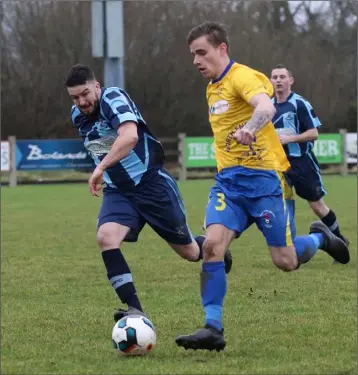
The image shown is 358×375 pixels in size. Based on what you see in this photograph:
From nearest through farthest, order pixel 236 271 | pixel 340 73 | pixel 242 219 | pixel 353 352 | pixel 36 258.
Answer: pixel 353 352 → pixel 242 219 → pixel 236 271 → pixel 36 258 → pixel 340 73

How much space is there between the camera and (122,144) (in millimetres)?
5707

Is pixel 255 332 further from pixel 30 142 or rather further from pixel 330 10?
pixel 330 10

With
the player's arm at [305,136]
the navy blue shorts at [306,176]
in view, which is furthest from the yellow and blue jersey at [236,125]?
the navy blue shorts at [306,176]

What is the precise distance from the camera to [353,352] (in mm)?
5094

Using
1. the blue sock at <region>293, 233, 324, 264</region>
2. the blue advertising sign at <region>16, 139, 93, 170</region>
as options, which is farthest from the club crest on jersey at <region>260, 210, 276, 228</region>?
the blue advertising sign at <region>16, 139, 93, 170</region>

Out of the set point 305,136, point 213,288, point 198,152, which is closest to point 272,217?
point 213,288

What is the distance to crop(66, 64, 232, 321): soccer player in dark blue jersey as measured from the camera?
5.81 metres

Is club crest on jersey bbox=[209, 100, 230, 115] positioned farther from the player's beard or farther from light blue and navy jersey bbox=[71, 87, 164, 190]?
the player's beard

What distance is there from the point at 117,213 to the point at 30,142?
24472 mm

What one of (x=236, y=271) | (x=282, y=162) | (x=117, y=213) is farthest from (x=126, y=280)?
(x=236, y=271)

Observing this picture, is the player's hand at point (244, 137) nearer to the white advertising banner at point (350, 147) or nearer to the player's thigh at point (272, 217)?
the player's thigh at point (272, 217)

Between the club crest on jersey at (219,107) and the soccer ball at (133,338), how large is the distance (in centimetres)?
140

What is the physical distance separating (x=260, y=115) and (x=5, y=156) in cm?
2554

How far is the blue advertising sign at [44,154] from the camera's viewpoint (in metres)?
29.9
